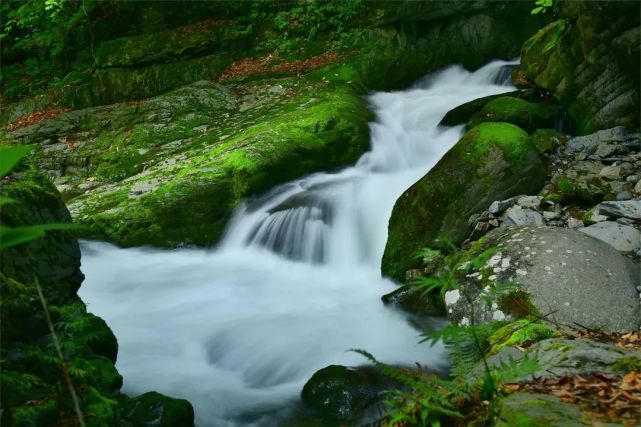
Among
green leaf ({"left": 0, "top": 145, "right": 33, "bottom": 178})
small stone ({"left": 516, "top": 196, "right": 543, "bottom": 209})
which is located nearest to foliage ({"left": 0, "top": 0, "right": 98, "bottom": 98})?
small stone ({"left": 516, "top": 196, "right": 543, "bottom": 209})

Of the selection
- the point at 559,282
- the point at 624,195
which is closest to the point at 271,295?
the point at 559,282

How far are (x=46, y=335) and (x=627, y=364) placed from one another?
3066mm

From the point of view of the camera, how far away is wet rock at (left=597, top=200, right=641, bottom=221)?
618 cm

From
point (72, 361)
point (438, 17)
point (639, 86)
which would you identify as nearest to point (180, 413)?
point (72, 361)

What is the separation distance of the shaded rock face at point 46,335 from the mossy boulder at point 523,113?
23.3ft

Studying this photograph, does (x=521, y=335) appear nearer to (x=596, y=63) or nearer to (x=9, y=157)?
(x=9, y=157)

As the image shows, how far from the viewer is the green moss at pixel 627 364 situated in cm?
247

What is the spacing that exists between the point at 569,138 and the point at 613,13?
80.9 inches

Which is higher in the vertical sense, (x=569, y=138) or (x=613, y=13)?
(x=613, y=13)

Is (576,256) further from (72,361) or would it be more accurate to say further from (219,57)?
(219,57)

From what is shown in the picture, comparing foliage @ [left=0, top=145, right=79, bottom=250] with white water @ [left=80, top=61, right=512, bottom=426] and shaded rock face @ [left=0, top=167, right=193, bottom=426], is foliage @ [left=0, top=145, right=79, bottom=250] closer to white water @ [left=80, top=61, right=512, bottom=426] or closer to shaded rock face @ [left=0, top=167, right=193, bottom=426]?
shaded rock face @ [left=0, top=167, right=193, bottom=426]

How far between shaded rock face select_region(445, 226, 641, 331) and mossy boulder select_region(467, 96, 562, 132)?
3.58m

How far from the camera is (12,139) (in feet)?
42.3

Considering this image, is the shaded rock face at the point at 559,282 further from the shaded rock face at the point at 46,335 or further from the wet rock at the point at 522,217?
the shaded rock face at the point at 46,335
